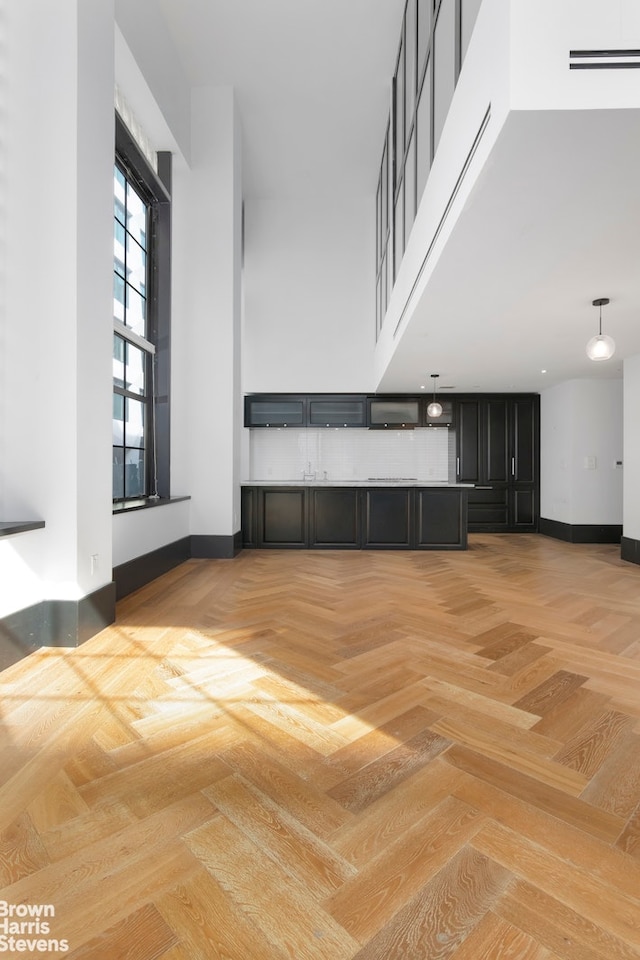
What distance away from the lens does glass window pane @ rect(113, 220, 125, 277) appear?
406 centimetres

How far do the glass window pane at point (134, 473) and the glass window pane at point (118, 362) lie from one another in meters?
0.60

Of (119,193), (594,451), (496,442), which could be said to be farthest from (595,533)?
(119,193)

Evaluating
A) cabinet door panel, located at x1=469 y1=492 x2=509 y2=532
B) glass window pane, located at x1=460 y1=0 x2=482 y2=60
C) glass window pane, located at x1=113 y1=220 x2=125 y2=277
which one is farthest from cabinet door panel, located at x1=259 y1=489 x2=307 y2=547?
glass window pane, located at x1=460 y1=0 x2=482 y2=60

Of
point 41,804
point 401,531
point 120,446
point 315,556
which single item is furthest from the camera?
point 401,531

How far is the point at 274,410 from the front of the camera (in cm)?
730

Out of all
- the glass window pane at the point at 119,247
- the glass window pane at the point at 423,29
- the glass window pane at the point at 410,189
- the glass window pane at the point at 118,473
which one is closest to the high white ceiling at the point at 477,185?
the glass window pane at the point at 410,189

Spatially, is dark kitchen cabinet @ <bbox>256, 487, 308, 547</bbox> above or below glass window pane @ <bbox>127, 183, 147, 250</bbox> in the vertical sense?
below

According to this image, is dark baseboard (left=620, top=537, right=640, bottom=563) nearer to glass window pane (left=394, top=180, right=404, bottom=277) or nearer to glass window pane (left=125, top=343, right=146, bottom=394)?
glass window pane (left=394, top=180, right=404, bottom=277)

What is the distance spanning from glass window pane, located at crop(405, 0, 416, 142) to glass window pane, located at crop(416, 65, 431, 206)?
0.37 metres

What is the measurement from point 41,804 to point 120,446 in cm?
320

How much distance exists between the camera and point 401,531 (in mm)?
5914

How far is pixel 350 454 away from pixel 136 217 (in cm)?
436

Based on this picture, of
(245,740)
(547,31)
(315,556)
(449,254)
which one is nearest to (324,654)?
(245,740)

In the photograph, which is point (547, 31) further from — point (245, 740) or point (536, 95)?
point (245, 740)
